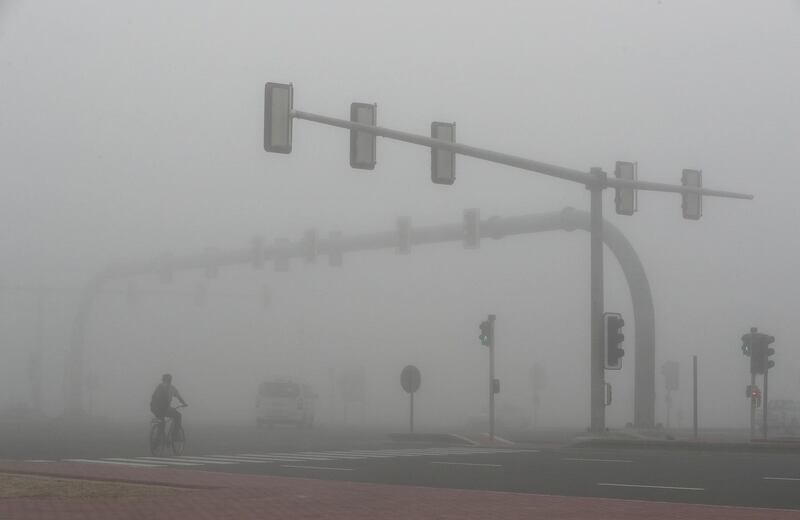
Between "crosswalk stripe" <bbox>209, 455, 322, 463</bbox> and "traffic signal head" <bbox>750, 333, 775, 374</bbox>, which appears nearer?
"crosswalk stripe" <bbox>209, 455, 322, 463</bbox>

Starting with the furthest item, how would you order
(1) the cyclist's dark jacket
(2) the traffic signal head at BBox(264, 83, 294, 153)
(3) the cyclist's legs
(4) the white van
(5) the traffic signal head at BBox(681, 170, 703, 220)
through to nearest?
(4) the white van, (5) the traffic signal head at BBox(681, 170, 703, 220), (1) the cyclist's dark jacket, (3) the cyclist's legs, (2) the traffic signal head at BBox(264, 83, 294, 153)

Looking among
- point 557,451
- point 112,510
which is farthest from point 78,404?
point 112,510

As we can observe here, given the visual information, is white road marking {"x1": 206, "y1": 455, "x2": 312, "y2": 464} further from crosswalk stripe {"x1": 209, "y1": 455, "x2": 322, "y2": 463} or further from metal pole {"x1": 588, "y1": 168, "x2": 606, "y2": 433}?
metal pole {"x1": 588, "y1": 168, "x2": 606, "y2": 433}

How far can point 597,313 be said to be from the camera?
30641 mm

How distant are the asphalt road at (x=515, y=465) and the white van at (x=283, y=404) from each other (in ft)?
57.8

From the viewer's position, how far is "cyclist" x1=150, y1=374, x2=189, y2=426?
25.6m

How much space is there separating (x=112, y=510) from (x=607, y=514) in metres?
4.68

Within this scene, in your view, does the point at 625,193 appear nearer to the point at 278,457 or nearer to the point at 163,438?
the point at 278,457

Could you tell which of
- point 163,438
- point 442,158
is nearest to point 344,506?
point 442,158

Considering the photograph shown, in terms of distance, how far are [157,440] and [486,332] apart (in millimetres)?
11183

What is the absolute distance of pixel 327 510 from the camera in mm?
12352

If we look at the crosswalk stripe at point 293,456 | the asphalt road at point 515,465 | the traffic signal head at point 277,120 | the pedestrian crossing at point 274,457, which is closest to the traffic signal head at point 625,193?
the asphalt road at point 515,465

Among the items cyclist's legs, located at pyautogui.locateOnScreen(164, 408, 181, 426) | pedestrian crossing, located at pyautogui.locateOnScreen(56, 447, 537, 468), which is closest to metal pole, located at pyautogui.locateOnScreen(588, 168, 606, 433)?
pedestrian crossing, located at pyautogui.locateOnScreen(56, 447, 537, 468)

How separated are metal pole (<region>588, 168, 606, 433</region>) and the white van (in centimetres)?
2001
